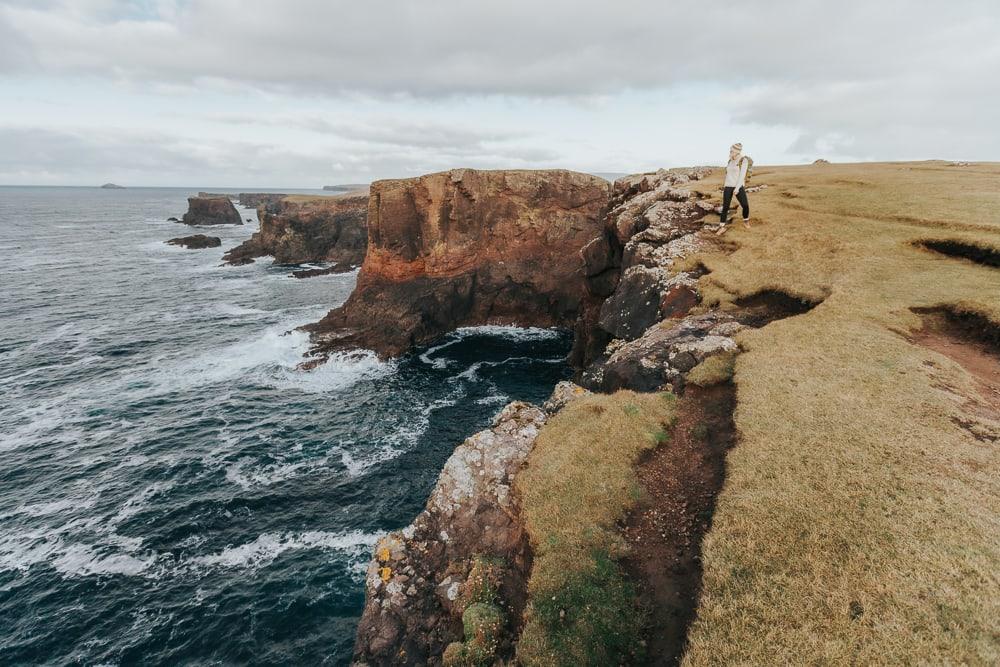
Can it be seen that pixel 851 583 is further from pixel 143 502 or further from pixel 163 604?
pixel 143 502

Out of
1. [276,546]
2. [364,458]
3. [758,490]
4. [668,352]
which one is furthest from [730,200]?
[276,546]

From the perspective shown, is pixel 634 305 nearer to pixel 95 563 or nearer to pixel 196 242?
pixel 95 563

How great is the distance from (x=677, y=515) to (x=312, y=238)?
3973 inches

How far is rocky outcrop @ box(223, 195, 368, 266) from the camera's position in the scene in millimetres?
95812

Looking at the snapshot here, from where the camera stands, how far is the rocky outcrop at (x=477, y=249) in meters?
54.4

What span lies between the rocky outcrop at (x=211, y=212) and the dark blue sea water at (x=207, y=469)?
11243cm

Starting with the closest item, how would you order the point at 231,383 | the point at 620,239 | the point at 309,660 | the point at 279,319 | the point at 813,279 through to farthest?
the point at 309,660 < the point at 813,279 < the point at 620,239 < the point at 231,383 < the point at 279,319

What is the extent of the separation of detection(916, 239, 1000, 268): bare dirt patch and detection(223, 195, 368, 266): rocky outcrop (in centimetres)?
8945

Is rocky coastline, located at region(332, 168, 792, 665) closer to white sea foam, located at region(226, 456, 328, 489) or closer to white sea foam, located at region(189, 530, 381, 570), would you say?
white sea foam, located at region(189, 530, 381, 570)

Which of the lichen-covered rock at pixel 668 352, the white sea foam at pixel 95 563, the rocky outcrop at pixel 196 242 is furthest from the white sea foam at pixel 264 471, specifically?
the rocky outcrop at pixel 196 242

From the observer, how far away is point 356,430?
3347 cm

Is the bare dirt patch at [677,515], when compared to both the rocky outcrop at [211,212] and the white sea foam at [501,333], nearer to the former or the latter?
the white sea foam at [501,333]

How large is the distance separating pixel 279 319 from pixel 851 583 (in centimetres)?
6211

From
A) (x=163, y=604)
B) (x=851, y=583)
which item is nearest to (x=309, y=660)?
(x=163, y=604)
